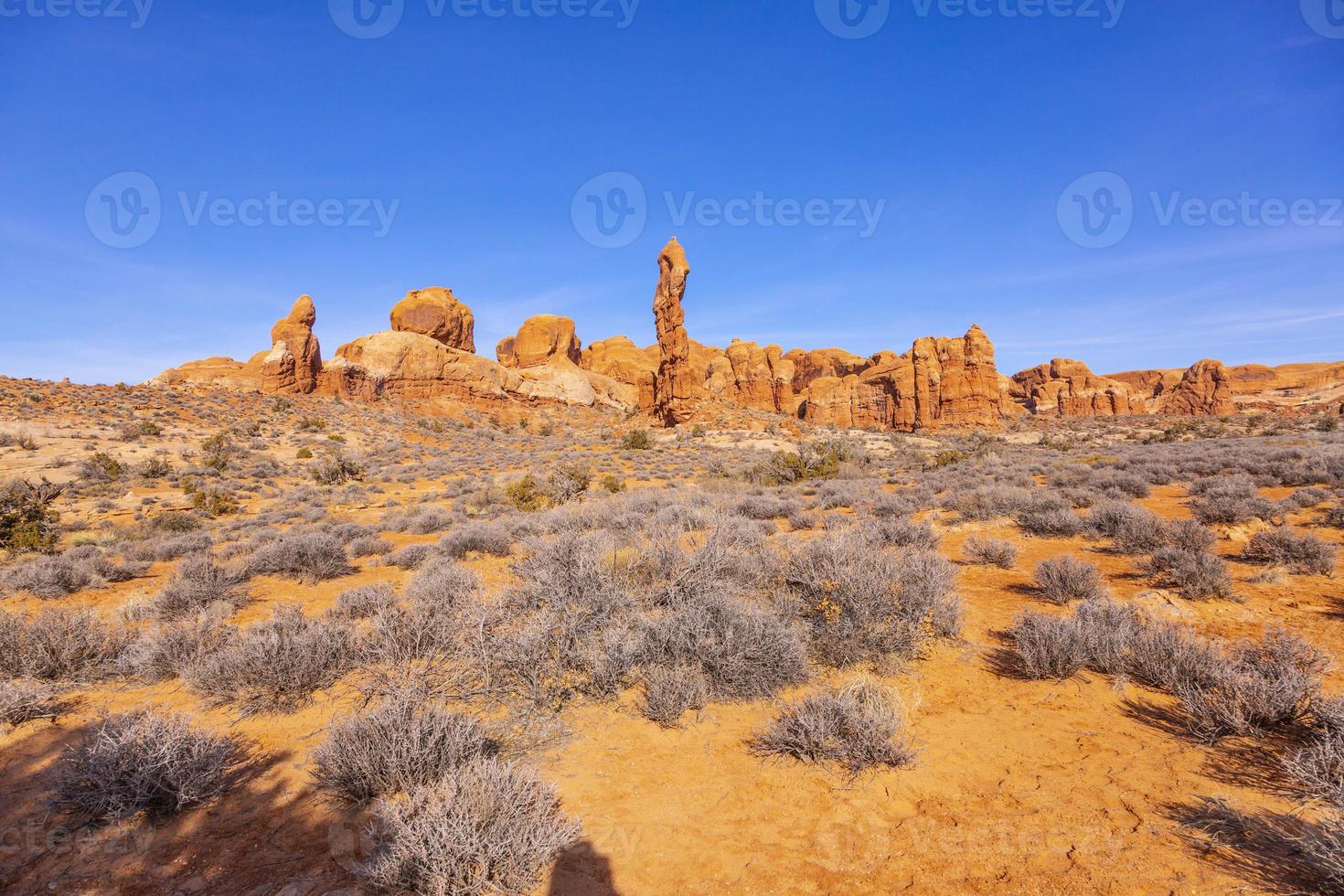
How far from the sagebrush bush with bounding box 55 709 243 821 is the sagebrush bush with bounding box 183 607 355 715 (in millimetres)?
984

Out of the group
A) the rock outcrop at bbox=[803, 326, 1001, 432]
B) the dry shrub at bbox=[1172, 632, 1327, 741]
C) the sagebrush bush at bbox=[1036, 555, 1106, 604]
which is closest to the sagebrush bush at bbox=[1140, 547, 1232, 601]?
the sagebrush bush at bbox=[1036, 555, 1106, 604]

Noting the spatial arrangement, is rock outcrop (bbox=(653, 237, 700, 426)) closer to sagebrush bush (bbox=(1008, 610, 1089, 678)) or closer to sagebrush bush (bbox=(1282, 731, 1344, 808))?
sagebrush bush (bbox=(1008, 610, 1089, 678))

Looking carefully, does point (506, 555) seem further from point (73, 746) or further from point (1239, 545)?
point (1239, 545)

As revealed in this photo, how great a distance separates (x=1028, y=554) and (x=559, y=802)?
838 centimetres

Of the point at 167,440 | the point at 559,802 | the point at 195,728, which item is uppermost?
the point at 167,440

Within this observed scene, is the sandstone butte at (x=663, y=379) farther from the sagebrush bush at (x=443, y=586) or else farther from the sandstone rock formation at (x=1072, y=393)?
the sagebrush bush at (x=443, y=586)

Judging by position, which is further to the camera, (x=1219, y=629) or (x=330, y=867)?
(x=1219, y=629)

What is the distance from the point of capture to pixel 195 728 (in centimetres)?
380

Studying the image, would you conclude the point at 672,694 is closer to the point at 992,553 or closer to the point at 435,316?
the point at 992,553

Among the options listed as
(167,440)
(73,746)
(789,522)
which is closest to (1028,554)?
(789,522)

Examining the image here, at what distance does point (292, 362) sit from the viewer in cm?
4116

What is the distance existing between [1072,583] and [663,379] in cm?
3608

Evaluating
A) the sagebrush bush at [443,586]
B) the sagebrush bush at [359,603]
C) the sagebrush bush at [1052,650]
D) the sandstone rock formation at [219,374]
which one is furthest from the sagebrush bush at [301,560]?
the sandstone rock formation at [219,374]

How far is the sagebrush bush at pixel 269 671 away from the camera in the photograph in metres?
4.33
